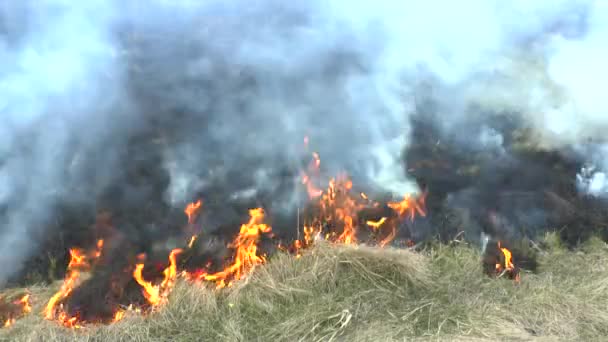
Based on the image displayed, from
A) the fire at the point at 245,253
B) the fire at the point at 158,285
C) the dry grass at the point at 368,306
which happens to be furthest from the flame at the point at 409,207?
the fire at the point at 158,285

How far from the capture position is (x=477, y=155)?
6.25 meters

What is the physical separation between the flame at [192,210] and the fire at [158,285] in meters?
0.51


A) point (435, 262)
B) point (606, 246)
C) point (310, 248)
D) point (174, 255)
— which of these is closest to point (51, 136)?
point (174, 255)

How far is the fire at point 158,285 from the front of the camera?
185 inches

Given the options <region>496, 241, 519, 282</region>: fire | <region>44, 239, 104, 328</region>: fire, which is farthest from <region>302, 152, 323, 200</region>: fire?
<region>44, 239, 104, 328</region>: fire

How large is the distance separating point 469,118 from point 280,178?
230 centimetres

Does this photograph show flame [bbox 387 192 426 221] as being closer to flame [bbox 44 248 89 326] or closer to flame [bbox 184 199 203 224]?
flame [bbox 184 199 203 224]

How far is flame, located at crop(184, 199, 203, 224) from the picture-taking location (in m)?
5.35

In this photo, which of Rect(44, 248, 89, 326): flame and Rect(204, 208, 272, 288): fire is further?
Rect(204, 208, 272, 288): fire

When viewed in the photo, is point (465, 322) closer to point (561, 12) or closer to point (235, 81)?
point (235, 81)

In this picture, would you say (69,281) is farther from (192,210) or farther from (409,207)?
(409,207)

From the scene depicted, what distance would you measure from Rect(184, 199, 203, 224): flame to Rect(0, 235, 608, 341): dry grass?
78 cm

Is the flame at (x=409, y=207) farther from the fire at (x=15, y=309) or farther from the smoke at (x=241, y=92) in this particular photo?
the fire at (x=15, y=309)

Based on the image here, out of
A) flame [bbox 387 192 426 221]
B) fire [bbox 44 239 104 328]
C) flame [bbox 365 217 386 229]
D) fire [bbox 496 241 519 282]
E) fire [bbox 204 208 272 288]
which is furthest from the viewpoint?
flame [bbox 387 192 426 221]
